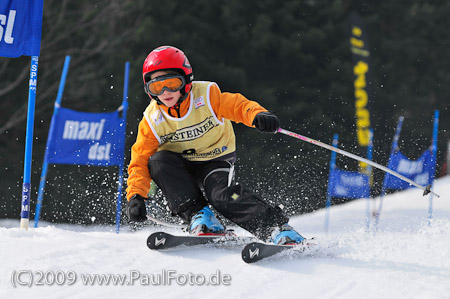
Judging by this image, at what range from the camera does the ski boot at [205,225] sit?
3.42 metres

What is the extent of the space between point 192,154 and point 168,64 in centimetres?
59

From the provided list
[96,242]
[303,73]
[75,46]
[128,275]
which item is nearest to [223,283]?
[128,275]

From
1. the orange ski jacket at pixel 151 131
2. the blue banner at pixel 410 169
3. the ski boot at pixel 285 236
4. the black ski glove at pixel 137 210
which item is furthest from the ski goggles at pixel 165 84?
the blue banner at pixel 410 169

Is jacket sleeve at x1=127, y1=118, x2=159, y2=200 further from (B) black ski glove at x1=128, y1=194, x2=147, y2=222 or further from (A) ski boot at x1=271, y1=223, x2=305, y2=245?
(A) ski boot at x1=271, y1=223, x2=305, y2=245

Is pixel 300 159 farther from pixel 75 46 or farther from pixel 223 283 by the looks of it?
pixel 223 283

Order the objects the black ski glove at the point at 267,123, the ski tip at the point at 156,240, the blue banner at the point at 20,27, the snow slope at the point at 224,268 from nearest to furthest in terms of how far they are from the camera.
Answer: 1. the snow slope at the point at 224,268
2. the ski tip at the point at 156,240
3. the black ski glove at the point at 267,123
4. the blue banner at the point at 20,27

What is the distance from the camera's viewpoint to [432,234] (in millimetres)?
3635

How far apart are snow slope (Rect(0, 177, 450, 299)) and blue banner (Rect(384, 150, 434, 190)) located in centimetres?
447

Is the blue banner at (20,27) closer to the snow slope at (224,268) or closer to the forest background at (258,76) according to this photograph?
the snow slope at (224,268)

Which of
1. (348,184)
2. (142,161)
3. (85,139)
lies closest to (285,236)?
(142,161)

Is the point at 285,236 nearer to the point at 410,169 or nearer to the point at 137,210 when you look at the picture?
the point at 137,210

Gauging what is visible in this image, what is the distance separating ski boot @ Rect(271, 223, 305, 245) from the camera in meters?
3.21

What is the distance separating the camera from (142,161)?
3559mm

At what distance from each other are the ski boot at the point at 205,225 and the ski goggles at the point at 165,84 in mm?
737
